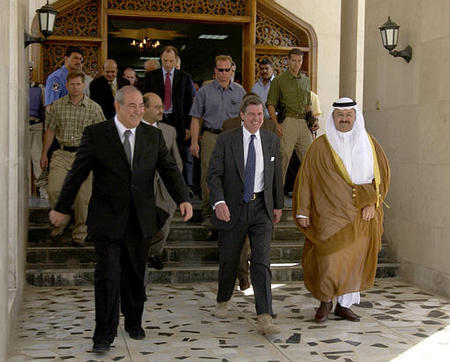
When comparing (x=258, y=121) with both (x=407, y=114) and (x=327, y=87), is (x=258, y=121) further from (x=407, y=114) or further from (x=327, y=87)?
(x=327, y=87)

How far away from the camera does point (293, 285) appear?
24.9 feet

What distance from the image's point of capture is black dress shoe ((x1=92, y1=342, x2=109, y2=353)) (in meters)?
4.98

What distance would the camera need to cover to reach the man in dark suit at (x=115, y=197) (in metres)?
5.02

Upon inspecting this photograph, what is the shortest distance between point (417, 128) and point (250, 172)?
8.87ft

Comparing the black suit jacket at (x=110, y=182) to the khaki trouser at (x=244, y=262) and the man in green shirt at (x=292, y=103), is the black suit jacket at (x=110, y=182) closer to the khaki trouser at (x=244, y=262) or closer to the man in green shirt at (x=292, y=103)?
the khaki trouser at (x=244, y=262)

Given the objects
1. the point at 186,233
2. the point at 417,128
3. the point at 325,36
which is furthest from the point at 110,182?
the point at 325,36

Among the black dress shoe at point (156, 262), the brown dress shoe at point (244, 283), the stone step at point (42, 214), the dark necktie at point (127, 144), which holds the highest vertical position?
the dark necktie at point (127, 144)

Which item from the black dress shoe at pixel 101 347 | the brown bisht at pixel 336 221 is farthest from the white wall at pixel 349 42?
the black dress shoe at pixel 101 347

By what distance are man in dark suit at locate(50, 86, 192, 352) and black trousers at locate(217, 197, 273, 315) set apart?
0.78 metres

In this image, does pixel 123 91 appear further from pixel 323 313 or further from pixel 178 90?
pixel 178 90

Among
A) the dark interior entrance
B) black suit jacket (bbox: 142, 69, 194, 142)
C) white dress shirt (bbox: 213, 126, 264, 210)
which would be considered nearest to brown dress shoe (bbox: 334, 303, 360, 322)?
white dress shirt (bbox: 213, 126, 264, 210)

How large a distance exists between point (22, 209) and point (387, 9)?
4734 mm

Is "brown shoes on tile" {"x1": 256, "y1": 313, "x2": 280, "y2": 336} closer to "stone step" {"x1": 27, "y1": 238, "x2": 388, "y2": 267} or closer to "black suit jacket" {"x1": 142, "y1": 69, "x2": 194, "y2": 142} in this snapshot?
"stone step" {"x1": 27, "y1": 238, "x2": 388, "y2": 267}

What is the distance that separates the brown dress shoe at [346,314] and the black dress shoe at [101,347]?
2105mm
